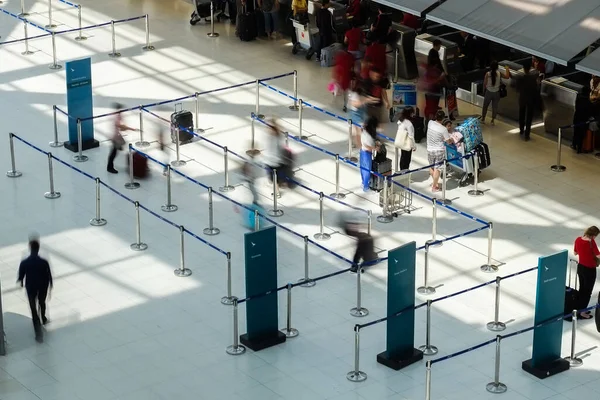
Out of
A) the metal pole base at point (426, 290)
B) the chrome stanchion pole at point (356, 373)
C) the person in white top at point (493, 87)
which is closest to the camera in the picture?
the chrome stanchion pole at point (356, 373)

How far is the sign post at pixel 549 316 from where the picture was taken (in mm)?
18688

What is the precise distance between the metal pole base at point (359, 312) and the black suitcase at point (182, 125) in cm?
756

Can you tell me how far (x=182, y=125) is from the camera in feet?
91.1

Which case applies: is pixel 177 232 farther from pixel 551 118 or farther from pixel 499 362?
pixel 551 118

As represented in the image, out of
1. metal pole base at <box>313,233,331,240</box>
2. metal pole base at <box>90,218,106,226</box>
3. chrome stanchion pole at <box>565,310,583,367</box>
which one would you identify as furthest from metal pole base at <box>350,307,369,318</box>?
metal pole base at <box>90,218,106,226</box>

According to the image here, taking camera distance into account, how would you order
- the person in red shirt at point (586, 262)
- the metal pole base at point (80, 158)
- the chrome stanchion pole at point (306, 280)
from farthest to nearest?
the metal pole base at point (80, 158), the chrome stanchion pole at point (306, 280), the person in red shirt at point (586, 262)

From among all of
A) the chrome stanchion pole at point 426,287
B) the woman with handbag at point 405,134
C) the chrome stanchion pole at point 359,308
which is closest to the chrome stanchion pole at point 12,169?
the woman with handbag at point 405,134

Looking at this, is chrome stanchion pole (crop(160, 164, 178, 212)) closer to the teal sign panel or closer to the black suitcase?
the black suitcase

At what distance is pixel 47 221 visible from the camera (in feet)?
79.7

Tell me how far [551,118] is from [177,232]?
886cm

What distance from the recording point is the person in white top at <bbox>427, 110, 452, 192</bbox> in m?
25.3

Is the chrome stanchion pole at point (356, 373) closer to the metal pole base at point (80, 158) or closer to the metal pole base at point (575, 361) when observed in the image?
the metal pole base at point (575, 361)

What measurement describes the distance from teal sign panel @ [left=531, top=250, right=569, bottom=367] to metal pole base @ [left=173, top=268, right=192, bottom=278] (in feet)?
19.5

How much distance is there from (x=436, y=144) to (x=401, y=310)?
6.82 m
